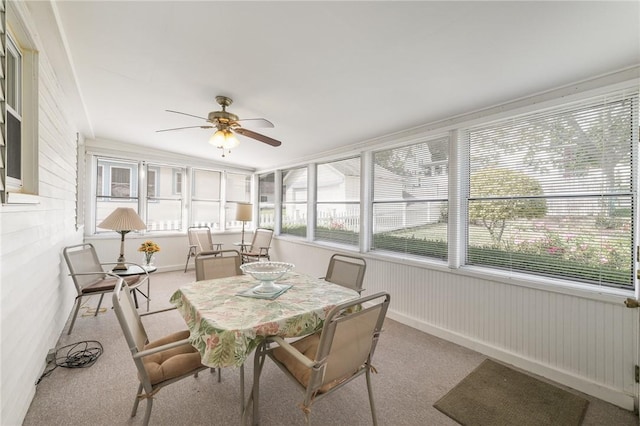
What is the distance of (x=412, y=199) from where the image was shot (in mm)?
3332

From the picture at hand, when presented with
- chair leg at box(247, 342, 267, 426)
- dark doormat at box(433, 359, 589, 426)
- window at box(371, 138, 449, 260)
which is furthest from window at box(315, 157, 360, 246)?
chair leg at box(247, 342, 267, 426)

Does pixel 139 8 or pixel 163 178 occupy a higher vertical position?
pixel 139 8

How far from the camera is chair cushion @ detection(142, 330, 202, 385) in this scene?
1.44 meters

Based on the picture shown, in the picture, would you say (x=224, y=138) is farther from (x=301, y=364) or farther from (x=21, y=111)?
(x=301, y=364)

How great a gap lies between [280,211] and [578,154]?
4.87 metres

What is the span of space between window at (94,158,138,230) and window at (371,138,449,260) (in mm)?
4711

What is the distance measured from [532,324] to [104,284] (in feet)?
14.4

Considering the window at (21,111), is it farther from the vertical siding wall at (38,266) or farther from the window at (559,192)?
the window at (559,192)

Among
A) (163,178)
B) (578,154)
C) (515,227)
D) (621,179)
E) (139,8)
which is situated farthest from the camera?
(163,178)

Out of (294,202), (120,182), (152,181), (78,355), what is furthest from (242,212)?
(78,355)

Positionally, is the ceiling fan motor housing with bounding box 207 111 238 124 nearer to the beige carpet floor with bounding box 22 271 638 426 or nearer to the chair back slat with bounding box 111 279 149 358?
the chair back slat with bounding box 111 279 149 358

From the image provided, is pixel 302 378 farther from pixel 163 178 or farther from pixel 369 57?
pixel 163 178

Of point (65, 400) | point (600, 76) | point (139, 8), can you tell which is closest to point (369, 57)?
point (139, 8)

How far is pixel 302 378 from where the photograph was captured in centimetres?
145
